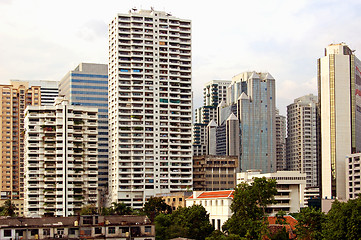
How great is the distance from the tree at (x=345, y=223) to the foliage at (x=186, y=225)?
105 ft

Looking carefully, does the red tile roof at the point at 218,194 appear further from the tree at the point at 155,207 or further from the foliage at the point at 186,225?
the foliage at the point at 186,225

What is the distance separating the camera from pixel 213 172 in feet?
619

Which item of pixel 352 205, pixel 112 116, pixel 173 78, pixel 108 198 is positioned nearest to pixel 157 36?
pixel 173 78

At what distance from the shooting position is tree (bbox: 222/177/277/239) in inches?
3944

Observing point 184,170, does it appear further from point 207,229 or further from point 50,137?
point 207,229

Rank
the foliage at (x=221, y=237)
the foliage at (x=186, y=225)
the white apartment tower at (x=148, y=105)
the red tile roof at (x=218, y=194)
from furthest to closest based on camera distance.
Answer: the white apartment tower at (x=148, y=105) < the red tile roof at (x=218, y=194) < the foliage at (x=186, y=225) < the foliage at (x=221, y=237)

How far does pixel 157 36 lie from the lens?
584 ft

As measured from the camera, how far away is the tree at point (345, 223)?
77688 millimetres

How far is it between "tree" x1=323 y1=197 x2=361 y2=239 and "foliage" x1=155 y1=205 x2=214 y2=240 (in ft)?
105

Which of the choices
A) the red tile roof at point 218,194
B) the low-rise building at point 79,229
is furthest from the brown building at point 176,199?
the low-rise building at point 79,229

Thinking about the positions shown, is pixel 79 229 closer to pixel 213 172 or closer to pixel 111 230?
pixel 111 230

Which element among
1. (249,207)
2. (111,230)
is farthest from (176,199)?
(111,230)

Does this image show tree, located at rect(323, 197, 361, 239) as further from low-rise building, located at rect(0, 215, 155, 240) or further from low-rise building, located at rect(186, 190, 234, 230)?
low-rise building, located at rect(186, 190, 234, 230)

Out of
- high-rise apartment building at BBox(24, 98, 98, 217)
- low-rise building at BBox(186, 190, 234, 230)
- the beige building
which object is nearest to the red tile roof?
low-rise building at BBox(186, 190, 234, 230)
